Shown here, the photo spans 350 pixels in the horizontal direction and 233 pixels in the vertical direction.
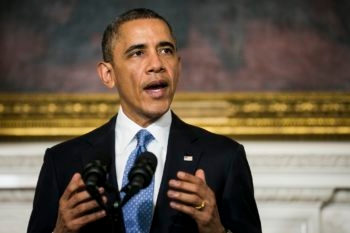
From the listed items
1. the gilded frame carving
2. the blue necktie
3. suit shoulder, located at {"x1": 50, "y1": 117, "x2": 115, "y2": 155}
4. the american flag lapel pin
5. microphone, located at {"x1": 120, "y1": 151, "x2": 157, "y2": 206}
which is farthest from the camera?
the gilded frame carving

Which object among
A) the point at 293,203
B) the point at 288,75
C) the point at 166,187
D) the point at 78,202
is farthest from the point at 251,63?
the point at 78,202

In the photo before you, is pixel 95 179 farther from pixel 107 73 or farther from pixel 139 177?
pixel 107 73

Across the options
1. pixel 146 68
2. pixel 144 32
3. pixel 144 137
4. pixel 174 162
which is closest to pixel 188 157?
pixel 174 162

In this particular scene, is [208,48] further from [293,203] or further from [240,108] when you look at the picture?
[293,203]

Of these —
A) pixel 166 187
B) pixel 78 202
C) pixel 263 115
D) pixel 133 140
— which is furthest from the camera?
pixel 263 115

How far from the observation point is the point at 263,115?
303 centimetres

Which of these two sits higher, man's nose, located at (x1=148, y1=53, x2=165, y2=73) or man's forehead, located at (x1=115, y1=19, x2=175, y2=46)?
man's forehead, located at (x1=115, y1=19, x2=175, y2=46)

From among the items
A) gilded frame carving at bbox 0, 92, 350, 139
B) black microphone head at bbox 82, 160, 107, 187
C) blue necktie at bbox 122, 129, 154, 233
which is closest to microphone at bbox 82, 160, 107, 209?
black microphone head at bbox 82, 160, 107, 187

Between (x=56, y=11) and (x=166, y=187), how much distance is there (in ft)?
4.81

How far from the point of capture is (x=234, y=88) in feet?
10.1

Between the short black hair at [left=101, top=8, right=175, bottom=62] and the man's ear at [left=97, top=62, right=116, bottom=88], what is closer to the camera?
the short black hair at [left=101, top=8, right=175, bottom=62]

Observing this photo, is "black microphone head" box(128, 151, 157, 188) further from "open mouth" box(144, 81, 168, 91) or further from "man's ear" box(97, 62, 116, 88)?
"man's ear" box(97, 62, 116, 88)

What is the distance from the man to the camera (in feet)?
6.52

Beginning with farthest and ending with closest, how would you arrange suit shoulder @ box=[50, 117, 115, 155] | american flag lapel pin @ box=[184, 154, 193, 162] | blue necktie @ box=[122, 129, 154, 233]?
suit shoulder @ box=[50, 117, 115, 155]
american flag lapel pin @ box=[184, 154, 193, 162]
blue necktie @ box=[122, 129, 154, 233]
